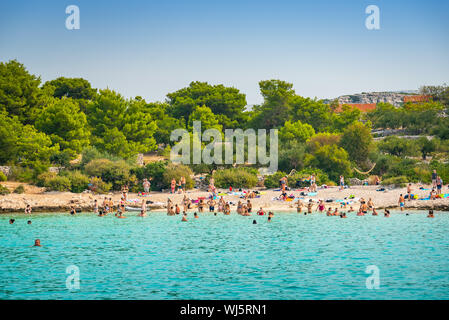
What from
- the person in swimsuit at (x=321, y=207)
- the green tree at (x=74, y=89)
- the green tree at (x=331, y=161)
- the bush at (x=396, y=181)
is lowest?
the person in swimsuit at (x=321, y=207)

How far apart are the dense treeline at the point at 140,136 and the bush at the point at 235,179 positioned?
0.57ft

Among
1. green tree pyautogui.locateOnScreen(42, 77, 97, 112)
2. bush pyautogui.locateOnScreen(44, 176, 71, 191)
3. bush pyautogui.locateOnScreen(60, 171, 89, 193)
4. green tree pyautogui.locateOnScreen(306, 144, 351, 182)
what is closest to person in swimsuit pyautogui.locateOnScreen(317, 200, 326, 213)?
green tree pyautogui.locateOnScreen(306, 144, 351, 182)

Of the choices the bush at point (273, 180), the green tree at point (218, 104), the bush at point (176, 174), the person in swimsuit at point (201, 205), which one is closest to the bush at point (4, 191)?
the bush at point (176, 174)

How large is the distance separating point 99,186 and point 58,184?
3370 millimetres

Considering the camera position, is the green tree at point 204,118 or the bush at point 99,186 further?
the green tree at point 204,118

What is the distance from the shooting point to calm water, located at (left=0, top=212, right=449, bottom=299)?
1848 cm

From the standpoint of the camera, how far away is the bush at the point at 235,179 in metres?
46.9

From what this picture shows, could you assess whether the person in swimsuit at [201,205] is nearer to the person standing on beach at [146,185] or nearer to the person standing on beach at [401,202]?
the person standing on beach at [146,185]

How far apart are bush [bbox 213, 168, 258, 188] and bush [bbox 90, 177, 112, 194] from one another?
941cm

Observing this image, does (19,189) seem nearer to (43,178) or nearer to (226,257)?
(43,178)

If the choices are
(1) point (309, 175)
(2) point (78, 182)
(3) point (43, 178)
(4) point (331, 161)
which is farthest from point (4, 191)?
(4) point (331, 161)

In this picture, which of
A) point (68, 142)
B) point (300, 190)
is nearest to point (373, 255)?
point (300, 190)

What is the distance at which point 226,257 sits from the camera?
80.6 feet
